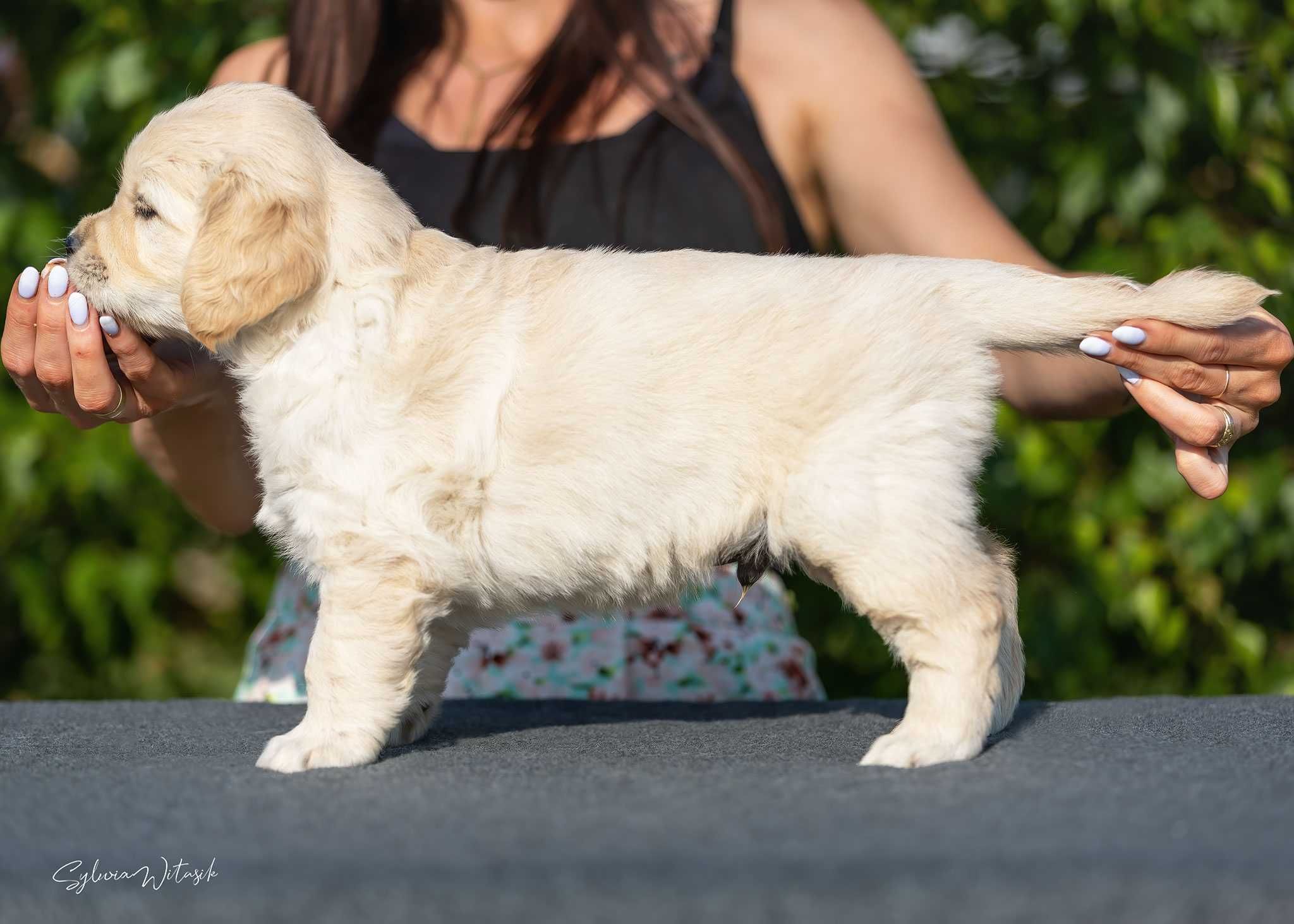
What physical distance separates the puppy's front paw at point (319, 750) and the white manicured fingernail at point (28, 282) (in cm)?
92

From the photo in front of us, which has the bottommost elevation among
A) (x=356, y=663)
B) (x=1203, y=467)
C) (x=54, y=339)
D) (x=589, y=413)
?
(x=356, y=663)

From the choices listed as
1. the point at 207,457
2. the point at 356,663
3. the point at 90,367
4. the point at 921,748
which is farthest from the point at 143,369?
the point at 921,748

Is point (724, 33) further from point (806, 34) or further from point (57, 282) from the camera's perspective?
point (57, 282)

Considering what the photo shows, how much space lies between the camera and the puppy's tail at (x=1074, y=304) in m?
1.85

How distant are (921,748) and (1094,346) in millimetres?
658

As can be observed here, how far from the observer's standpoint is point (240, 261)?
1.82m

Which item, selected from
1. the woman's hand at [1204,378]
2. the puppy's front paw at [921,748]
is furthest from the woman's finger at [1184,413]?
the puppy's front paw at [921,748]

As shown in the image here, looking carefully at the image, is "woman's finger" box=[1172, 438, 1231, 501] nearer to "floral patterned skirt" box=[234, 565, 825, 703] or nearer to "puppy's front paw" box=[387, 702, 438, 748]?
"floral patterned skirt" box=[234, 565, 825, 703]

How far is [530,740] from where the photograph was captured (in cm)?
210

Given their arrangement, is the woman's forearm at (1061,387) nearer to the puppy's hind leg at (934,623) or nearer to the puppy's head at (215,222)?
the puppy's hind leg at (934,623)

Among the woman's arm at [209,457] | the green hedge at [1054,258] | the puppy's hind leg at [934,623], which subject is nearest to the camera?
the puppy's hind leg at [934,623]

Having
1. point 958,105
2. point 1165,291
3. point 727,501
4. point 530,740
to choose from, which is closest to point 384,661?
point 530,740

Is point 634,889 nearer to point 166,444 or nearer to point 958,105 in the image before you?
point 166,444

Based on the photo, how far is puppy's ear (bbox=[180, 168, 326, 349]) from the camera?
5.97 feet
